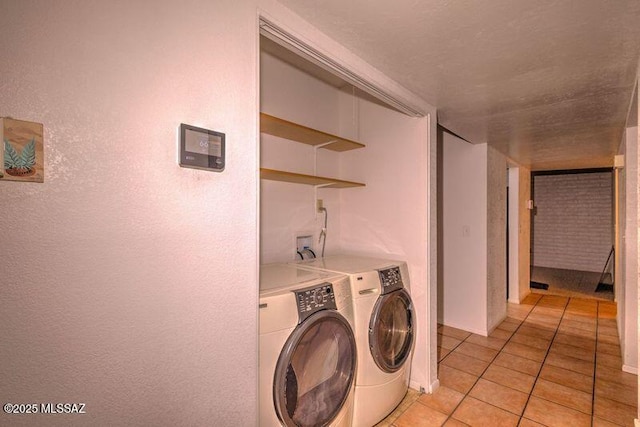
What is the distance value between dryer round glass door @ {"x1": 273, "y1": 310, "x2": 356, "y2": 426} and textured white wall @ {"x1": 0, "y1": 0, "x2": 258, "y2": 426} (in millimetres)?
266

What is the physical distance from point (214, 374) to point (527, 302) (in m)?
4.88

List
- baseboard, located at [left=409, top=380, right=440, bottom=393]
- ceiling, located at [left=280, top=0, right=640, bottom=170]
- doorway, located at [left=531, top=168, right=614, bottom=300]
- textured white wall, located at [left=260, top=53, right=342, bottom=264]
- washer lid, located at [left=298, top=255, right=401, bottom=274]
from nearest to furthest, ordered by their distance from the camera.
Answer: ceiling, located at [left=280, top=0, right=640, bottom=170], washer lid, located at [left=298, top=255, right=401, bottom=274], textured white wall, located at [left=260, top=53, right=342, bottom=264], baseboard, located at [left=409, top=380, right=440, bottom=393], doorway, located at [left=531, top=168, right=614, bottom=300]

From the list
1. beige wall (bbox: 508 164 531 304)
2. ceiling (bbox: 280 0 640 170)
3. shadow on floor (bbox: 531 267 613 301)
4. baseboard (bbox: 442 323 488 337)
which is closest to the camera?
ceiling (bbox: 280 0 640 170)

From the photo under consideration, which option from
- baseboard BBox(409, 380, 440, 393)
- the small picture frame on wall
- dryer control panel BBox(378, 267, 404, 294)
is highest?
the small picture frame on wall

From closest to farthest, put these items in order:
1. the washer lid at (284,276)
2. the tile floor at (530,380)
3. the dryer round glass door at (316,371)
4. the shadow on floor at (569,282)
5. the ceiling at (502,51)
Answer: the ceiling at (502,51), the dryer round glass door at (316,371), the washer lid at (284,276), the tile floor at (530,380), the shadow on floor at (569,282)

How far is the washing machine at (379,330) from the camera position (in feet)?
5.56

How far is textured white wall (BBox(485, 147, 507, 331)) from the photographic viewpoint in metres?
3.29

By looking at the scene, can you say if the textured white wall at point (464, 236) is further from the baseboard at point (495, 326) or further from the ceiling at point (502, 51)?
the ceiling at point (502, 51)

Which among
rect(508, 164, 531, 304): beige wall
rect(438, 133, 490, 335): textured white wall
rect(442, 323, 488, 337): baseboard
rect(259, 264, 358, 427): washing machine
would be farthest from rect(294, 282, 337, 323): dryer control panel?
rect(508, 164, 531, 304): beige wall

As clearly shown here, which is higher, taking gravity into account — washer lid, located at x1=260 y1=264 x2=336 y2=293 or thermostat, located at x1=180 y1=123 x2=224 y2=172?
thermostat, located at x1=180 y1=123 x2=224 y2=172

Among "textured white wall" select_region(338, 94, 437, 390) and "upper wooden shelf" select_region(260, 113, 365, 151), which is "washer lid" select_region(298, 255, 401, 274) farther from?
"upper wooden shelf" select_region(260, 113, 365, 151)

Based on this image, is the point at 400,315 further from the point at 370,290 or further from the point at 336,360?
the point at 336,360

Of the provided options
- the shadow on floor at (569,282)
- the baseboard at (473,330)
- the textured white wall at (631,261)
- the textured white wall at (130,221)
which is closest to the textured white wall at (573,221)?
the shadow on floor at (569,282)

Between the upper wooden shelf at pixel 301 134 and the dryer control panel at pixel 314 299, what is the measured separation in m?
0.91
